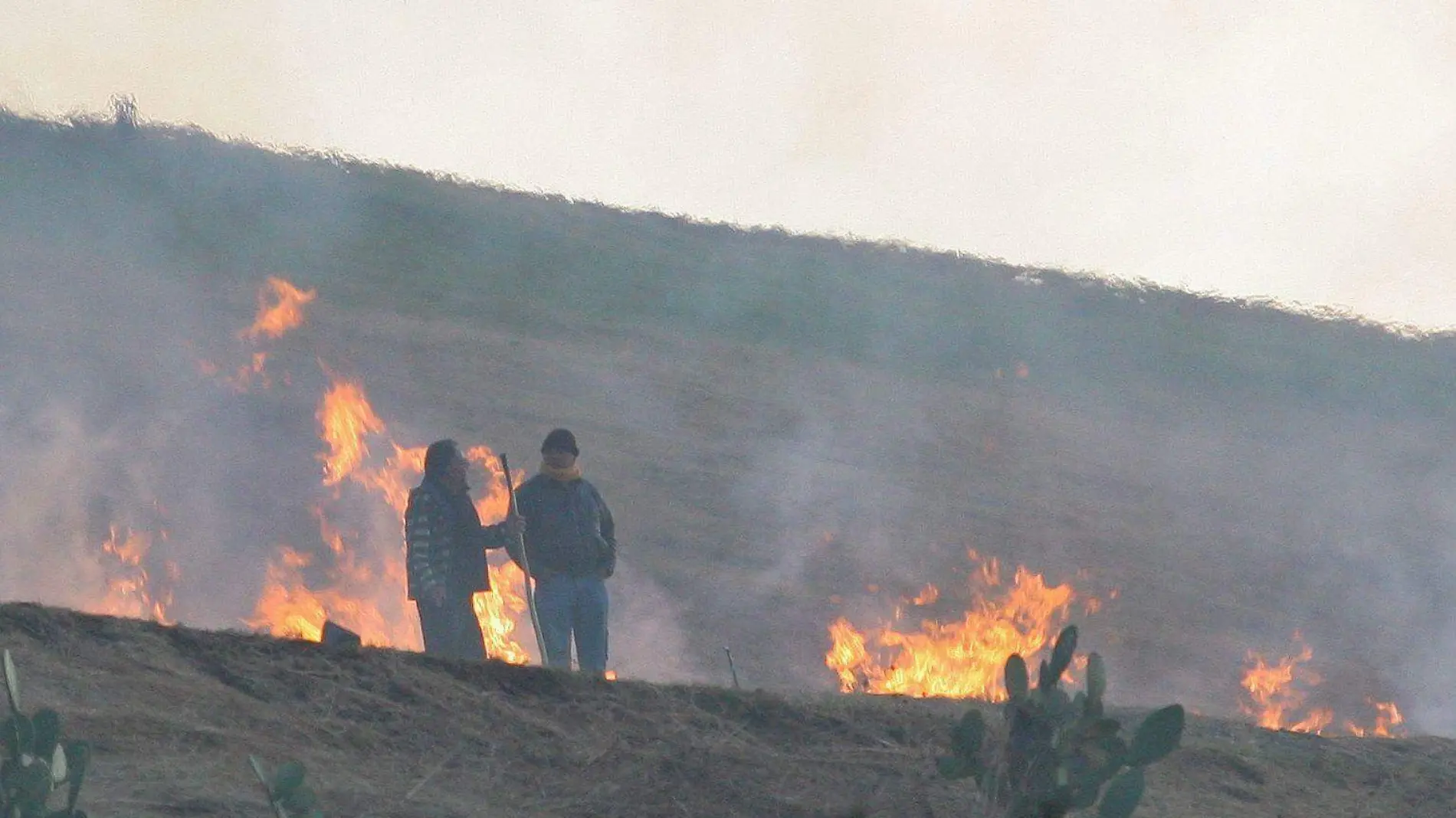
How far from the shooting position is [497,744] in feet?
22.2

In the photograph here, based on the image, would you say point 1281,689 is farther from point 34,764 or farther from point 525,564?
point 34,764

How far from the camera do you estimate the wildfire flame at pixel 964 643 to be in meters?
12.2

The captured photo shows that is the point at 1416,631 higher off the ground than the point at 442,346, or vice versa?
the point at 442,346

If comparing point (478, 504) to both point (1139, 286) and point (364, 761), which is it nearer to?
point (364, 761)

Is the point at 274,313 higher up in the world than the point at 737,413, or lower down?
higher up

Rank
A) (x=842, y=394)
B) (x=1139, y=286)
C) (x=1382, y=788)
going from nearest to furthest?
1. (x=1382, y=788)
2. (x=842, y=394)
3. (x=1139, y=286)

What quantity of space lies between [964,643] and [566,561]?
379cm

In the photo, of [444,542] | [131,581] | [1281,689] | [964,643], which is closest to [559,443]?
[444,542]

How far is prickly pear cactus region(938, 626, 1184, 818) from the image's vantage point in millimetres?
4922

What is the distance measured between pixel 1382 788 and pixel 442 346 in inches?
767

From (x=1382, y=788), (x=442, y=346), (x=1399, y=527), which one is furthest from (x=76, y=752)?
(x=1399, y=527)

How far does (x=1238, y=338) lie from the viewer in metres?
37.7

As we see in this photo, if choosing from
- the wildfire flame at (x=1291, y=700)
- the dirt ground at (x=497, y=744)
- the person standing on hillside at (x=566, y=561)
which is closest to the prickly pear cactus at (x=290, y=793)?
the dirt ground at (x=497, y=744)

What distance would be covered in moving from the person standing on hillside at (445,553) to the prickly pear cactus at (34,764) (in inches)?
198
